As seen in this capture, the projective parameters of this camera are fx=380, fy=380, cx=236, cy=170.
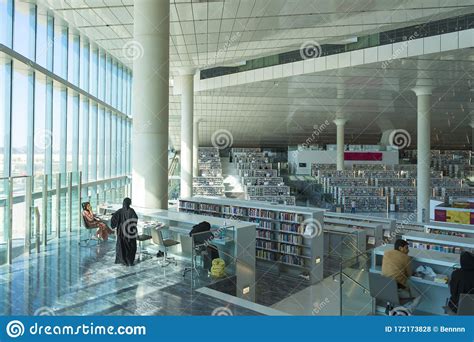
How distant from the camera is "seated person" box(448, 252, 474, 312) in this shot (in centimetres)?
379

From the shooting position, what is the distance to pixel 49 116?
29.8 ft

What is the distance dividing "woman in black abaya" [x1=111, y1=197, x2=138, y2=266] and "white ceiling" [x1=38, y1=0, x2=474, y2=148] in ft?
18.0

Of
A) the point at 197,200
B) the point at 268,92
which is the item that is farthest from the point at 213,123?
the point at 197,200

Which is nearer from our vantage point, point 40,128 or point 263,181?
point 40,128

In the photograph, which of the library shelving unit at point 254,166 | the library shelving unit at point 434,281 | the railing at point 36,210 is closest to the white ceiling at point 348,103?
the library shelving unit at point 254,166

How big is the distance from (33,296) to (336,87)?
14.2m

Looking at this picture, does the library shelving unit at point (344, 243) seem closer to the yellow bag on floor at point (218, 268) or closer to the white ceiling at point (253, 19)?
the yellow bag on floor at point (218, 268)

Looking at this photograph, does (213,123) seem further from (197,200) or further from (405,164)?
(197,200)

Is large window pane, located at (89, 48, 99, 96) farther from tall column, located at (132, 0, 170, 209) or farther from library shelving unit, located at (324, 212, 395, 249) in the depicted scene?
library shelving unit, located at (324, 212, 395, 249)

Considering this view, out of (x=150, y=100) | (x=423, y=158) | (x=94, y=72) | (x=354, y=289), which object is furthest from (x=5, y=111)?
(x=423, y=158)

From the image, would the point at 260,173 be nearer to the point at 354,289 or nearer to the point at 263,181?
the point at 263,181

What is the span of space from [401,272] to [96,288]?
12.2ft

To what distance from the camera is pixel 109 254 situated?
21.6 feet

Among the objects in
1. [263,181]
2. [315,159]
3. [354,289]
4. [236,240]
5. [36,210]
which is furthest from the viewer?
[315,159]
